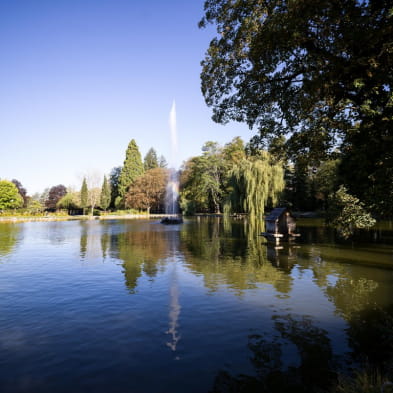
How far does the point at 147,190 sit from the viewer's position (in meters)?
62.9

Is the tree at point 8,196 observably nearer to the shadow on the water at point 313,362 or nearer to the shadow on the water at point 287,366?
the shadow on the water at point 313,362

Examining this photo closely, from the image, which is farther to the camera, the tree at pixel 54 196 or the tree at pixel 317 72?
the tree at pixel 54 196

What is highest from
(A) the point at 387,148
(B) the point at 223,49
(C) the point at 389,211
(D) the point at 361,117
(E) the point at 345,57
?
(B) the point at 223,49

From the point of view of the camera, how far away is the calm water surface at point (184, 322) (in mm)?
4828

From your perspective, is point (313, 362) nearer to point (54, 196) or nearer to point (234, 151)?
point (234, 151)

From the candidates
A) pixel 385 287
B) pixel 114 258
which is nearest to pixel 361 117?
pixel 385 287

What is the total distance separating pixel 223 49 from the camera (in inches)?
393

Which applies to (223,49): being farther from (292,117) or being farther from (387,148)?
(387,148)

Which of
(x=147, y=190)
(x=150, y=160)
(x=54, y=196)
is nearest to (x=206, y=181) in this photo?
(x=147, y=190)

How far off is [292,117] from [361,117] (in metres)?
2.34

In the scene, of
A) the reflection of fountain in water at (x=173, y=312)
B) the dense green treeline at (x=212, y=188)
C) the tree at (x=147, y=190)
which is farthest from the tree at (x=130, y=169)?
the reflection of fountain in water at (x=173, y=312)

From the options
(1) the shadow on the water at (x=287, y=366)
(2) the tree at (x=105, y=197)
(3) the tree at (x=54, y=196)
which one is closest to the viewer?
(1) the shadow on the water at (x=287, y=366)

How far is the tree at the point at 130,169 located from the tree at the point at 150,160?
16832 millimetres

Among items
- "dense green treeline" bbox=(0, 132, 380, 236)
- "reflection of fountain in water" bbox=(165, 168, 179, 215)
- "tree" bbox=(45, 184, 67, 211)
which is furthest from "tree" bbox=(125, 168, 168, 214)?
"tree" bbox=(45, 184, 67, 211)
